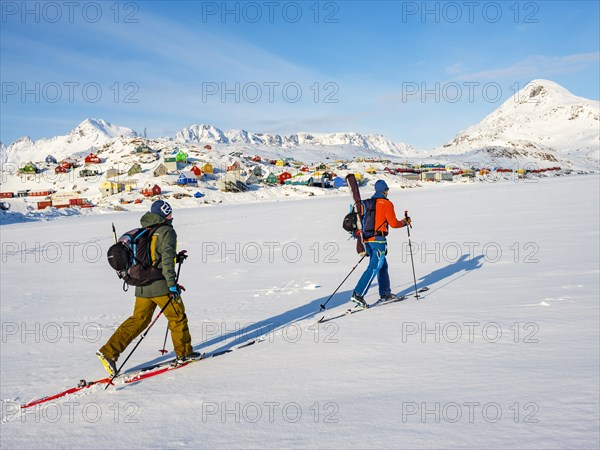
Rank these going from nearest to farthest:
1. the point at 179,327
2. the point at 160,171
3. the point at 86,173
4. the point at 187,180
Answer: the point at 179,327, the point at 187,180, the point at 160,171, the point at 86,173

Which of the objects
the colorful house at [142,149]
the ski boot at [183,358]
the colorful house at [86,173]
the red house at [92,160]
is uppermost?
the colorful house at [142,149]

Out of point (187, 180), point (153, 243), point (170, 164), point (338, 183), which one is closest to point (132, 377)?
point (153, 243)

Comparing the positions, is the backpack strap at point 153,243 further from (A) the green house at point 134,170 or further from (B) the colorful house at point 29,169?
(B) the colorful house at point 29,169

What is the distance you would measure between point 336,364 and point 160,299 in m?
2.50

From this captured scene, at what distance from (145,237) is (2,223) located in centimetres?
4527

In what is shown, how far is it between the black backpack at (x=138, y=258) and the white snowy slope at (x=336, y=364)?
132 centimetres

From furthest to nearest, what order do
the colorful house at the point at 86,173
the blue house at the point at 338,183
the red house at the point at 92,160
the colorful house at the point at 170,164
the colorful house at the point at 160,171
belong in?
1. the red house at the point at 92,160
2. the colorful house at the point at 86,173
3. the colorful house at the point at 170,164
4. the blue house at the point at 338,183
5. the colorful house at the point at 160,171

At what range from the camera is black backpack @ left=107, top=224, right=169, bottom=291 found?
5.40 m

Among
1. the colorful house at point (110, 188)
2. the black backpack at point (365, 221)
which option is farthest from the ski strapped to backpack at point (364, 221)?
the colorful house at point (110, 188)

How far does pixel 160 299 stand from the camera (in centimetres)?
568

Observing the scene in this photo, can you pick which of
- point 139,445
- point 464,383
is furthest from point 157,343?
point 464,383

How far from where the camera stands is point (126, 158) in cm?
10269

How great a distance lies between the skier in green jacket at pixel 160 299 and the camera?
215 inches

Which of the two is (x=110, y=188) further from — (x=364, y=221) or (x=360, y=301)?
(x=360, y=301)
